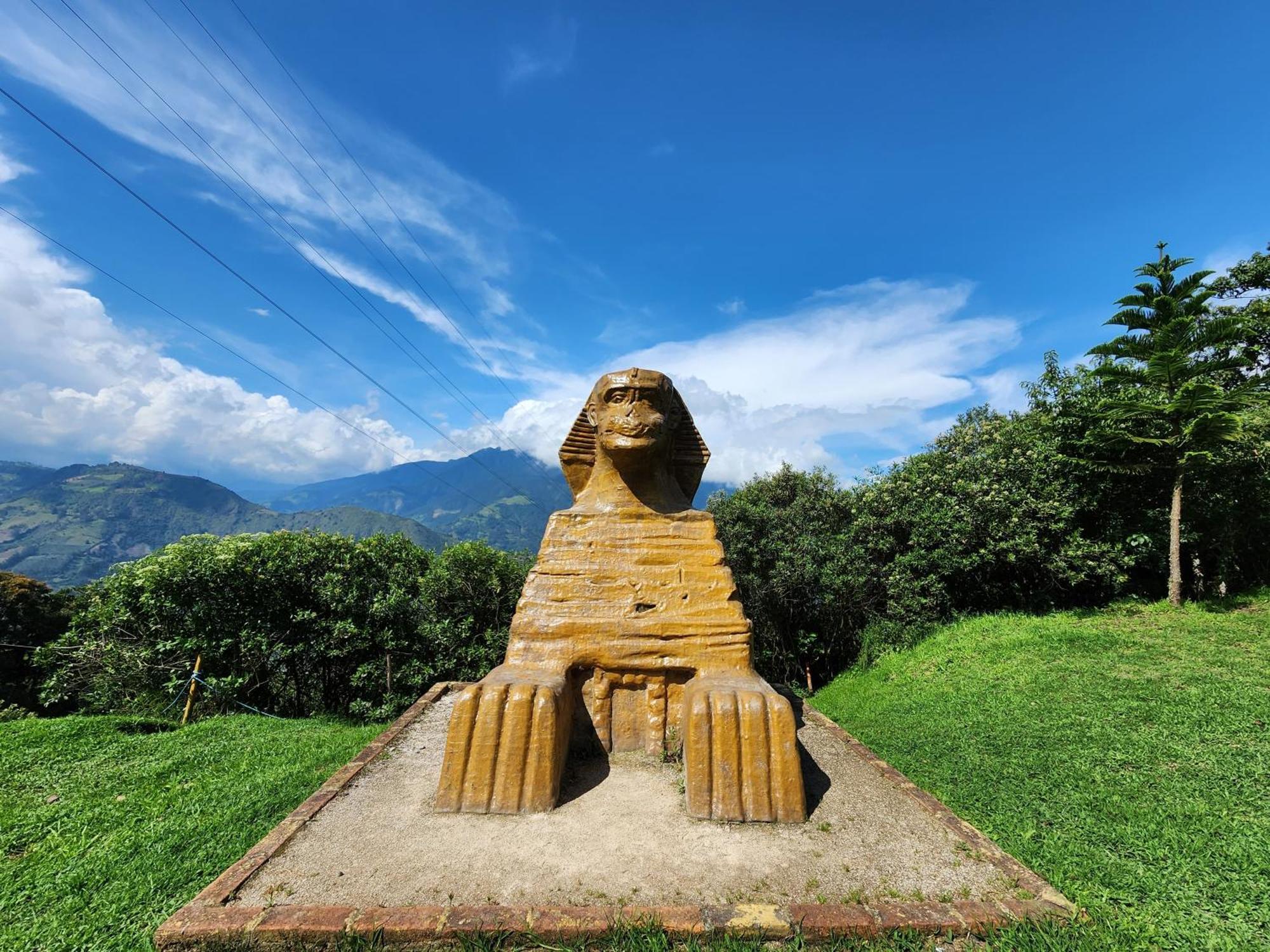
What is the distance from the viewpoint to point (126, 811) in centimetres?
429

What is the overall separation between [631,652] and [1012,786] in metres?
3.80

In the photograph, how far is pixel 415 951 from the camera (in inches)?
97.1

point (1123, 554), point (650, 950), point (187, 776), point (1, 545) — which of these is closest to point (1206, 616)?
point (1123, 554)

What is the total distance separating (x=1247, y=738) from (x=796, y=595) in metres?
6.98

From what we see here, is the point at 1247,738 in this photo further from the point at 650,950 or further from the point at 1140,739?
the point at 650,950

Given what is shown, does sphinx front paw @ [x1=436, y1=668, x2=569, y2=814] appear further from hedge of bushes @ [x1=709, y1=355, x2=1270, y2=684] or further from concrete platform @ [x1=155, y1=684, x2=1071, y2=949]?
hedge of bushes @ [x1=709, y1=355, x2=1270, y2=684]

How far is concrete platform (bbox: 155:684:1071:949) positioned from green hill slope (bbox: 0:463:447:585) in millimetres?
109186

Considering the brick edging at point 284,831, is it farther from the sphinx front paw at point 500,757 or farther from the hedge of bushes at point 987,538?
the hedge of bushes at point 987,538

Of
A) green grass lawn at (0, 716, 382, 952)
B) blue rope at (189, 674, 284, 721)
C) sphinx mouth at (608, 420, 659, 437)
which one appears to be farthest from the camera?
blue rope at (189, 674, 284, 721)

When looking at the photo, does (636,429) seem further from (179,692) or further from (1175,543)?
(1175,543)

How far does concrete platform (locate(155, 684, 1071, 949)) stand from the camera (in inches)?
100

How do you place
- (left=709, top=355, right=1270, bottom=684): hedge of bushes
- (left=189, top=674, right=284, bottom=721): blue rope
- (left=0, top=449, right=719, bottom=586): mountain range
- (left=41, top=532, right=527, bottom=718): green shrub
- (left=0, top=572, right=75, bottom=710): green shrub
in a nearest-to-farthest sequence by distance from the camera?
(left=189, top=674, right=284, bottom=721): blue rope, (left=41, top=532, right=527, bottom=718): green shrub, (left=709, top=355, right=1270, bottom=684): hedge of bushes, (left=0, top=572, right=75, bottom=710): green shrub, (left=0, top=449, right=719, bottom=586): mountain range

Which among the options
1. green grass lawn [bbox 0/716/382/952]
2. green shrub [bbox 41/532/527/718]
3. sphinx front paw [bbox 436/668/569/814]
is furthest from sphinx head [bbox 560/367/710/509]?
green shrub [bbox 41/532/527/718]

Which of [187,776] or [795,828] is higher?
Answer: [795,828]
